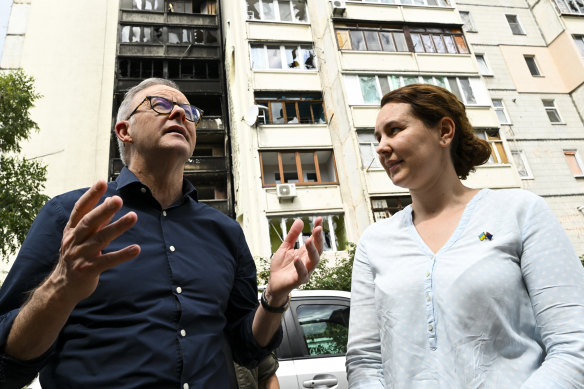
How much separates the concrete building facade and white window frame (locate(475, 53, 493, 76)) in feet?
0.20

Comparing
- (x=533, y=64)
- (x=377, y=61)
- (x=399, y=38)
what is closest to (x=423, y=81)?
(x=377, y=61)

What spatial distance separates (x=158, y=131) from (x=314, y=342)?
2779 mm

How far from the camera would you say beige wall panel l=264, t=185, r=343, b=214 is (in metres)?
15.0

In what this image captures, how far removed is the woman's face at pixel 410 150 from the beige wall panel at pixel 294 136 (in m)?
14.4

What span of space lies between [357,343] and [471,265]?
0.65 metres

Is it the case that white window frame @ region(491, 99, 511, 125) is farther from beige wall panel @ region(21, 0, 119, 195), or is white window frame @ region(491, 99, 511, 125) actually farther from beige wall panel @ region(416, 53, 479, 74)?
beige wall panel @ region(21, 0, 119, 195)

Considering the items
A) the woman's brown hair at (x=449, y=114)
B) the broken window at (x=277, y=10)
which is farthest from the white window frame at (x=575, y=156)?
the woman's brown hair at (x=449, y=114)

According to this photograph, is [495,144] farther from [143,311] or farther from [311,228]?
[143,311]

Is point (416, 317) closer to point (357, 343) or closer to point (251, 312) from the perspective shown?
point (357, 343)

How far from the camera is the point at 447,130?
1934mm

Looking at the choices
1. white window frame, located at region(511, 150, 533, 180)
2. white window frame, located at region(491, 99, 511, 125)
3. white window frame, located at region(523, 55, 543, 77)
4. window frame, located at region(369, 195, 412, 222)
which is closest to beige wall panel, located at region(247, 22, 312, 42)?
window frame, located at region(369, 195, 412, 222)

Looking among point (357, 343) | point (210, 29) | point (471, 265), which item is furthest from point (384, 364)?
point (210, 29)

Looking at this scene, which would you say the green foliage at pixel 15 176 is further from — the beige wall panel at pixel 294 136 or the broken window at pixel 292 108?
the broken window at pixel 292 108

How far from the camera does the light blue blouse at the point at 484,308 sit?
51.2 inches
